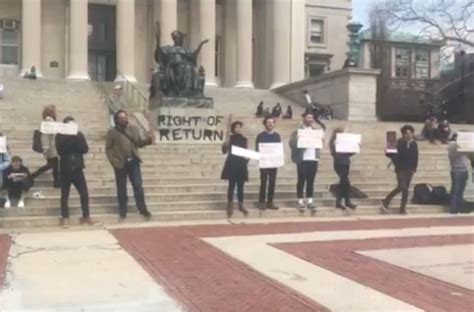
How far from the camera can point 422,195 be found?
15.4 metres

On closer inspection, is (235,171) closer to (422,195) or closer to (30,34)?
(422,195)

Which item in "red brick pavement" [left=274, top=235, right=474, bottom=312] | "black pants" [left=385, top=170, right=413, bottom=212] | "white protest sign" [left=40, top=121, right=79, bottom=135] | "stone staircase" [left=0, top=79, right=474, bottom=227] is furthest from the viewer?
"black pants" [left=385, top=170, right=413, bottom=212]

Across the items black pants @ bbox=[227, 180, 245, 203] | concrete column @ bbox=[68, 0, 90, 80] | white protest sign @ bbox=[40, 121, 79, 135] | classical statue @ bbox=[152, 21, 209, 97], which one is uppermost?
concrete column @ bbox=[68, 0, 90, 80]

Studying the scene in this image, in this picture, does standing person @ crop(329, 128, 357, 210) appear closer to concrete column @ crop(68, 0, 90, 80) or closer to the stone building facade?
the stone building facade

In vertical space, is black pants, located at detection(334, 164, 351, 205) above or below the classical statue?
below

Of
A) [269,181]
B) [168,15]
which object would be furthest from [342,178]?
[168,15]

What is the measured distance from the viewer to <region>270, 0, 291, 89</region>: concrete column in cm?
4719

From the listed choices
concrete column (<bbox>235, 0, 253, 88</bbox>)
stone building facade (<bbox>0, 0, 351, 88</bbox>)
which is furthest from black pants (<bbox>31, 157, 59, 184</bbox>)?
concrete column (<bbox>235, 0, 253, 88</bbox>)

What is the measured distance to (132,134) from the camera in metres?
12.6

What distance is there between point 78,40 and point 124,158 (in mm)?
31933

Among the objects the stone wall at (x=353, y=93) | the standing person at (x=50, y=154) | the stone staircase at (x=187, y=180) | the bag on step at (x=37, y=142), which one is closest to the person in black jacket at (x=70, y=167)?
the stone staircase at (x=187, y=180)

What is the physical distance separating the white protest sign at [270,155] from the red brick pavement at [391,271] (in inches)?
131

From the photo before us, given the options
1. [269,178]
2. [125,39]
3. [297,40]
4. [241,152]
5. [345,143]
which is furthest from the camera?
[297,40]

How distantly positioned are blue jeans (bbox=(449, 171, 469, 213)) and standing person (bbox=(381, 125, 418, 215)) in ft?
3.13
